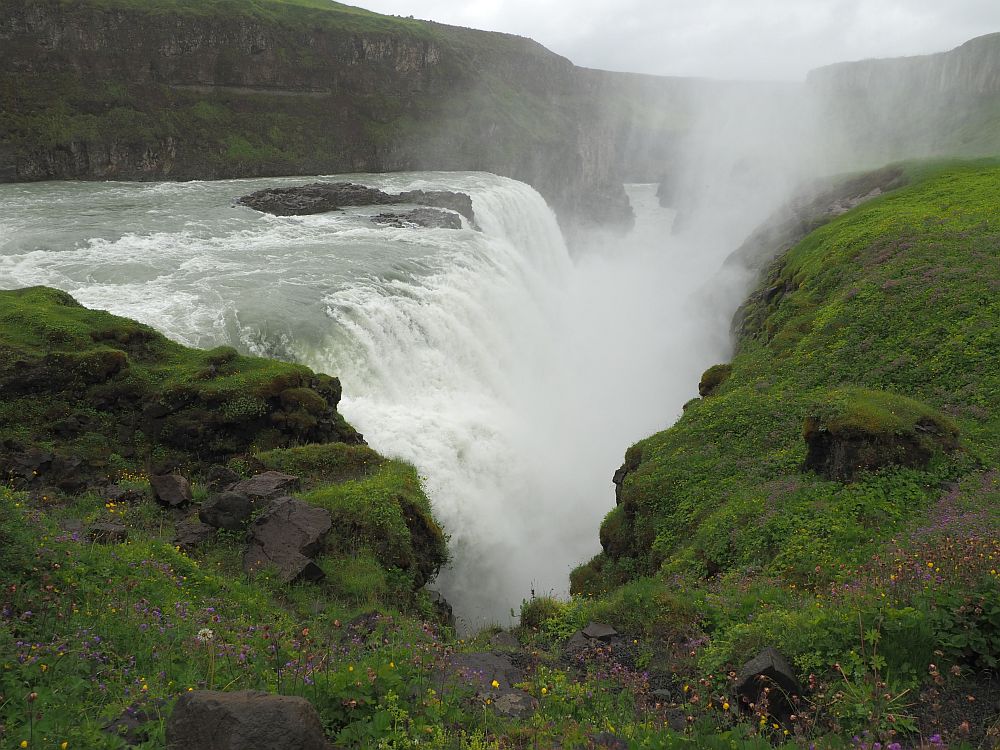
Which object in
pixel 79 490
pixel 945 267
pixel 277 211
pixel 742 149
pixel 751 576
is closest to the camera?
pixel 751 576

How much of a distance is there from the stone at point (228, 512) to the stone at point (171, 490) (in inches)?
24.9

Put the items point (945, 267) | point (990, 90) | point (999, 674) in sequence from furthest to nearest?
point (990, 90)
point (945, 267)
point (999, 674)

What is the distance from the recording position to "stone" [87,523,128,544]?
8844 millimetres

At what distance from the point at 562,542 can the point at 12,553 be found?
1453cm

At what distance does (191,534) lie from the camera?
10391 mm

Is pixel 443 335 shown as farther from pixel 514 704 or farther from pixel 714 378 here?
pixel 514 704

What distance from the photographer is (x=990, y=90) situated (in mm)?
76438

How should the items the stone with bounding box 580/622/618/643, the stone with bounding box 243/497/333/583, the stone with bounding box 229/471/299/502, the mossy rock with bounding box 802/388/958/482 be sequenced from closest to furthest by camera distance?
the stone with bounding box 580/622/618/643, the stone with bounding box 243/497/333/583, the mossy rock with bounding box 802/388/958/482, the stone with bounding box 229/471/299/502

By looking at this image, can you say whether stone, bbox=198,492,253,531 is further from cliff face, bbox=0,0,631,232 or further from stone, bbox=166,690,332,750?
cliff face, bbox=0,0,631,232

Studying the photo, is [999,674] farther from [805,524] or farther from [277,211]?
[277,211]

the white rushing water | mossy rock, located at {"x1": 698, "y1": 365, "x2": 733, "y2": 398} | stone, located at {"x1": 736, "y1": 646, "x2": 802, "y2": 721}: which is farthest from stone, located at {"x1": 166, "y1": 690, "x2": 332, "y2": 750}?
mossy rock, located at {"x1": 698, "y1": 365, "x2": 733, "y2": 398}

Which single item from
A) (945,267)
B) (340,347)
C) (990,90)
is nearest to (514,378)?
(340,347)

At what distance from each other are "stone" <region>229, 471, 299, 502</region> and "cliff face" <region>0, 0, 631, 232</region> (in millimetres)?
56126

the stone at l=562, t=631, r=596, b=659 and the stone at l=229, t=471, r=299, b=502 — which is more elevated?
the stone at l=562, t=631, r=596, b=659
